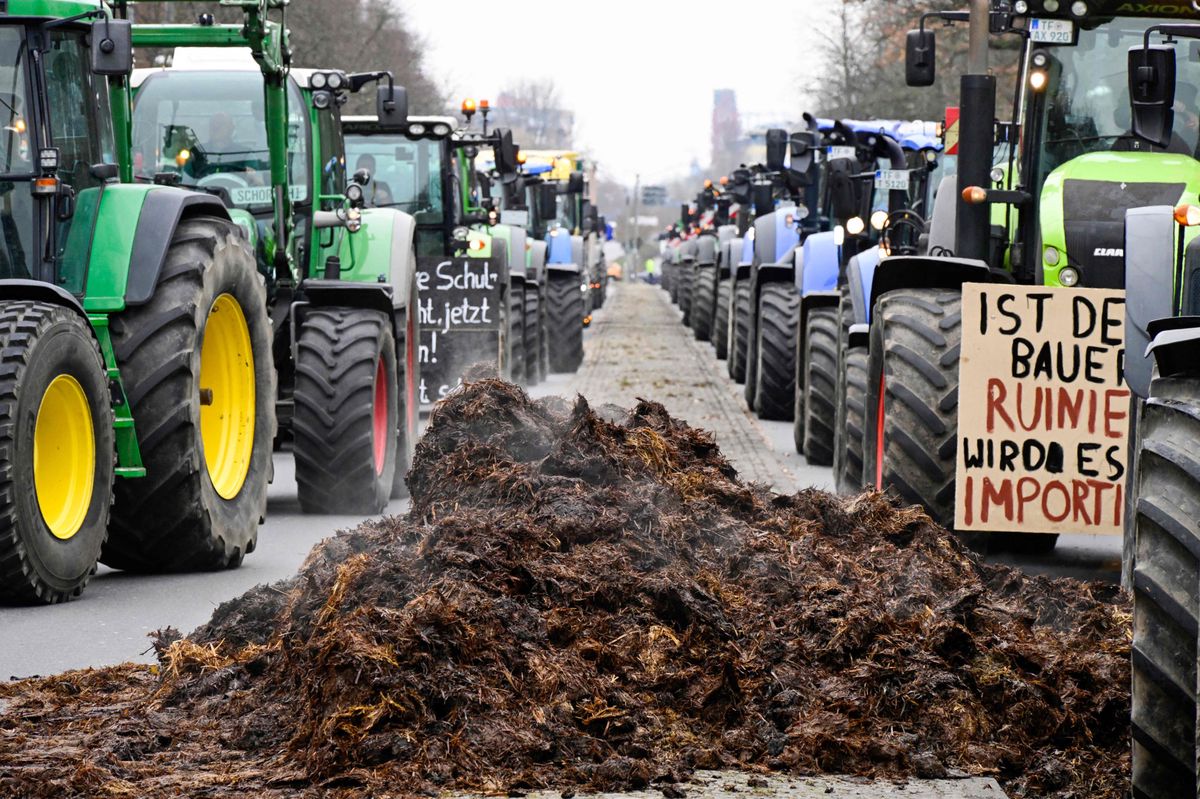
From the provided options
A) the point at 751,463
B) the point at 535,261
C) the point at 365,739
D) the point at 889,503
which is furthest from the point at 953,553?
the point at 535,261

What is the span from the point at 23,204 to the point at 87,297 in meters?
0.50

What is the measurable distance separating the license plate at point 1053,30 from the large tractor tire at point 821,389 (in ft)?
18.0

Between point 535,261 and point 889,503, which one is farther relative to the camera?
point 535,261

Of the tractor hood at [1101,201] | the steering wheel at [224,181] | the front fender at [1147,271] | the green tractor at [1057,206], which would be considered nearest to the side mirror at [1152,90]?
the green tractor at [1057,206]

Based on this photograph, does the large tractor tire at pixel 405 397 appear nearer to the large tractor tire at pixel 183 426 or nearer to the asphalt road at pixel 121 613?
the asphalt road at pixel 121 613

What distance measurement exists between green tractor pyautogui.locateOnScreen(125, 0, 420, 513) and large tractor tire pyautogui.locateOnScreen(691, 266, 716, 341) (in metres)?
19.7

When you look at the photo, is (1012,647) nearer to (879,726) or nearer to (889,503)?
(879,726)

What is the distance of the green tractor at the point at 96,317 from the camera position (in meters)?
8.12

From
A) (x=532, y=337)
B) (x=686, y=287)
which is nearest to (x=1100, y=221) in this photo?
A: (x=532, y=337)

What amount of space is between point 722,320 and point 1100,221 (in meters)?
19.4

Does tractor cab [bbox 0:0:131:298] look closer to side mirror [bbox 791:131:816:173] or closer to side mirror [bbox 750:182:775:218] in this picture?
side mirror [bbox 791:131:816:173]

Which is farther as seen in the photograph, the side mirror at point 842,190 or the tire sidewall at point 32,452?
the side mirror at point 842,190

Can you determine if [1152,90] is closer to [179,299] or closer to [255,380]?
[179,299]

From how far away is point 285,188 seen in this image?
12062 mm
